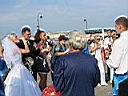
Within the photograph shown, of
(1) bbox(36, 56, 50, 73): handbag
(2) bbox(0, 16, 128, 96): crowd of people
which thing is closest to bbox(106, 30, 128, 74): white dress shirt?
(2) bbox(0, 16, 128, 96): crowd of people

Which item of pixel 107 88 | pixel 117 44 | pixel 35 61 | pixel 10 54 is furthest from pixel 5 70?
pixel 107 88

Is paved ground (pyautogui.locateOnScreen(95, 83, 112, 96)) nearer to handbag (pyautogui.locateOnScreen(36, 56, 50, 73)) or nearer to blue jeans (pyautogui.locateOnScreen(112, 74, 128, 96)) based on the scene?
handbag (pyautogui.locateOnScreen(36, 56, 50, 73))

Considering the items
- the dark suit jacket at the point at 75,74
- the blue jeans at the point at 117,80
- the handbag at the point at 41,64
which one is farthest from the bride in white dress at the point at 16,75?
the dark suit jacket at the point at 75,74

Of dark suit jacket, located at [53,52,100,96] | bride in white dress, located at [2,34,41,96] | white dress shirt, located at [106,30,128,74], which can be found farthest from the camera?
bride in white dress, located at [2,34,41,96]

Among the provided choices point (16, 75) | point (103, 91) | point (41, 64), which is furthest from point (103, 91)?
point (16, 75)

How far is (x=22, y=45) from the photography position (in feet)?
30.8

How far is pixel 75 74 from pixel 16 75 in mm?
4052

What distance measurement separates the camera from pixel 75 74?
5.02m

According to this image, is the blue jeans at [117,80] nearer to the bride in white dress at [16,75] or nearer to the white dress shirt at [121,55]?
the white dress shirt at [121,55]

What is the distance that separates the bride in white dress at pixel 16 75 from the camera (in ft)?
28.5

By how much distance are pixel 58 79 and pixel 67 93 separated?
0.20 m

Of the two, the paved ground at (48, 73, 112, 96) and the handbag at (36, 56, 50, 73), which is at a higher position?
the handbag at (36, 56, 50, 73)

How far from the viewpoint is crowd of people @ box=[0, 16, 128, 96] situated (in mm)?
5012

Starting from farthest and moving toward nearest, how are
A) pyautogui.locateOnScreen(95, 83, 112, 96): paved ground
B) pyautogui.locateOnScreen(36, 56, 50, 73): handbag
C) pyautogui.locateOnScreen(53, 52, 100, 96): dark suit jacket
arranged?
1. pyautogui.locateOnScreen(95, 83, 112, 96): paved ground
2. pyautogui.locateOnScreen(36, 56, 50, 73): handbag
3. pyautogui.locateOnScreen(53, 52, 100, 96): dark suit jacket
